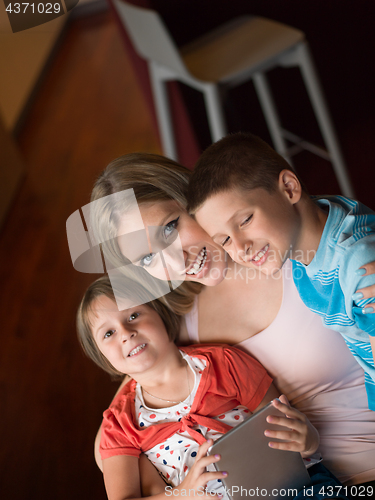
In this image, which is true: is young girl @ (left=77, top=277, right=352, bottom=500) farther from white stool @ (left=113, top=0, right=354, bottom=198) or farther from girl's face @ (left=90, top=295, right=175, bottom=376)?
white stool @ (left=113, top=0, right=354, bottom=198)

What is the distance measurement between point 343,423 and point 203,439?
0.21 m

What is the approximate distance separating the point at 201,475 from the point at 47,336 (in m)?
0.22

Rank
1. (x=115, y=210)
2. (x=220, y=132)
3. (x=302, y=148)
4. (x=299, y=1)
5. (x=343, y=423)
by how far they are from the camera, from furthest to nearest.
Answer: (x=299, y=1), (x=302, y=148), (x=220, y=132), (x=343, y=423), (x=115, y=210)

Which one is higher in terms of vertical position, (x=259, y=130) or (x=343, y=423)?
(x=259, y=130)

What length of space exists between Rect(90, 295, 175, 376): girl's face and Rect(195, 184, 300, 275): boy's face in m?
0.14

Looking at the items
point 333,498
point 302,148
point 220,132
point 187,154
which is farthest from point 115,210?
point 302,148

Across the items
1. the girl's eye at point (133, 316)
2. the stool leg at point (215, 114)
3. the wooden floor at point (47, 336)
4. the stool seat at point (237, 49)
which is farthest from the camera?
the stool seat at point (237, 49)

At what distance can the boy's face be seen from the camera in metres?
0.46

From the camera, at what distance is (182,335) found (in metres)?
0.66

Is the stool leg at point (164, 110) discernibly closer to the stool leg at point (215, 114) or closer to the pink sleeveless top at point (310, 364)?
the stool leg at point (215, 114)

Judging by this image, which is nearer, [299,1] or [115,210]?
[115,210]

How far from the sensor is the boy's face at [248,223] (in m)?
0.46

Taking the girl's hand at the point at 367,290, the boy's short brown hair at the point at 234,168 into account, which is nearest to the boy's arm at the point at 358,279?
the girl's hand at the point at 367,290

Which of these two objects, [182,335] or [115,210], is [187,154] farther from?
[115,210]
